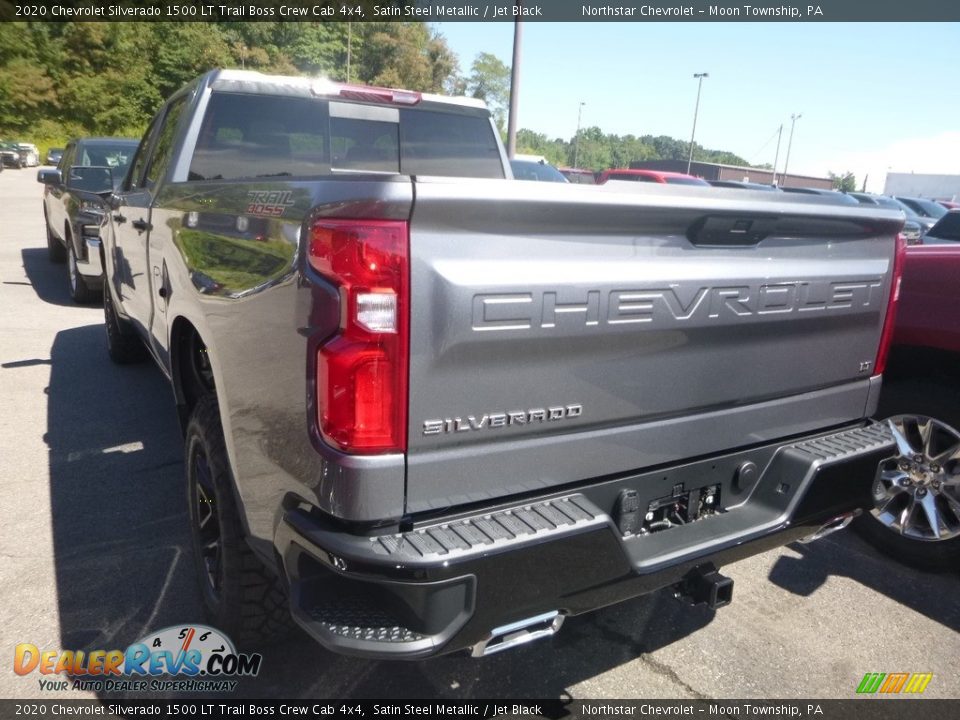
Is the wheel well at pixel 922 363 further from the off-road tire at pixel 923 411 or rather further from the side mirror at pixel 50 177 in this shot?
the side mirror at pixel 50 177

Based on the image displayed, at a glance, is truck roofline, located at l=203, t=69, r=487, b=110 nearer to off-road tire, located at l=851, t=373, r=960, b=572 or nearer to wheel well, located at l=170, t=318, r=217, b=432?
wheel well, located at l=170, t=318, r=217, b=432

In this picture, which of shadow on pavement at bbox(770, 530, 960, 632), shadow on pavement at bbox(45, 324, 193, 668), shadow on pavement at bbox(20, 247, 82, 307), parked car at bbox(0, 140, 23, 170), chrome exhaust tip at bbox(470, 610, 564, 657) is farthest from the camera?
parked car at bbox(0, 140, 23, 170)

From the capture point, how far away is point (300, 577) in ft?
6.07

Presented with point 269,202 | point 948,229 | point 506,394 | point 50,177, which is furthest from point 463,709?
point 948,229

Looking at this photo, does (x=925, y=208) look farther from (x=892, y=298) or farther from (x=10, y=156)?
(x=10, y=156)

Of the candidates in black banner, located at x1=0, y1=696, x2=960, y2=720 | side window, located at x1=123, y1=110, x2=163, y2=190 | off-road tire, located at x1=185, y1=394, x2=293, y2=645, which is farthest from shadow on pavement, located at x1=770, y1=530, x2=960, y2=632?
side window, located at x1=123, y1=110, x2=163, y2=190

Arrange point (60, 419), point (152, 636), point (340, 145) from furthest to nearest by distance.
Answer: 1. point (60, 419)
2. point (340, 145)
3. point (152, 636)

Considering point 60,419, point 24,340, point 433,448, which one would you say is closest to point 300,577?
point 433,448

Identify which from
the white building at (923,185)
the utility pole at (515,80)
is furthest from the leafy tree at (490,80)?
the utility pole at (515,80)

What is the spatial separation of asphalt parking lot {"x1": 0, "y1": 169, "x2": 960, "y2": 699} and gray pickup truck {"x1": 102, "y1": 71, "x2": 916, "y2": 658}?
40cm

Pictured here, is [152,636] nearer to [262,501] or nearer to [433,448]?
[262,501]

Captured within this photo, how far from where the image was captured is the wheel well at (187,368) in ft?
10.2

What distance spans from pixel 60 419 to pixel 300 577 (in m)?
4.01

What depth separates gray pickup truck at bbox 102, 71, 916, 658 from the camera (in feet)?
5.64
